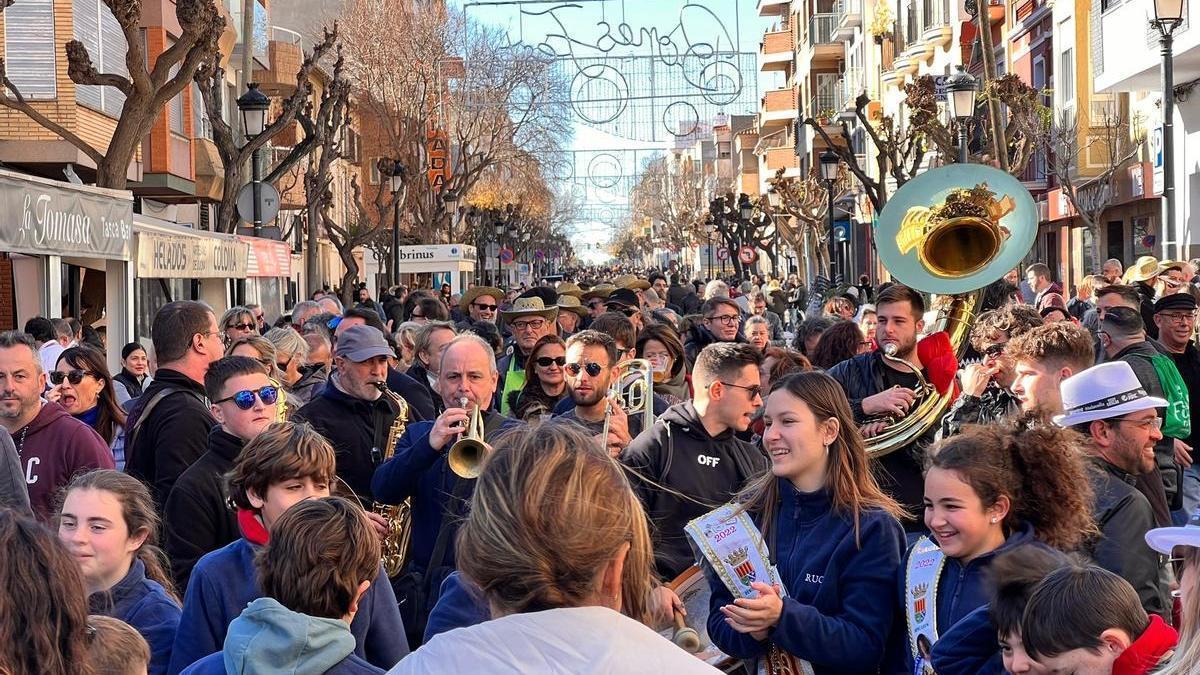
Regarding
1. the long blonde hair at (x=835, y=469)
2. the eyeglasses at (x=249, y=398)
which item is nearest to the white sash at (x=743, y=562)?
the long blonde hair at (x=835, y=469)

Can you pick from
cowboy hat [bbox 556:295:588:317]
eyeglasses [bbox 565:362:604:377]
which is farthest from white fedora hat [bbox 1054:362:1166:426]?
cowboy hat [bbox 556:295:588:317]

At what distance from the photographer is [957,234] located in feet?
31.0

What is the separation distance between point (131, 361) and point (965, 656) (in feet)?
26.7

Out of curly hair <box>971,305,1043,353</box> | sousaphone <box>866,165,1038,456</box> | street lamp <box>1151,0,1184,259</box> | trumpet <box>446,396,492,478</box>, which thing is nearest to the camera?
trumpet <box>446,396,492,478</box>

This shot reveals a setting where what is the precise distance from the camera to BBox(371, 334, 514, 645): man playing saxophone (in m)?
5.97

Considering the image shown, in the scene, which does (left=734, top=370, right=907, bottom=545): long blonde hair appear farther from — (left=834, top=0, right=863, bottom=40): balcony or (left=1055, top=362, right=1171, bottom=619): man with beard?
(left=834, top=0, right=863, bottom=40): balcony

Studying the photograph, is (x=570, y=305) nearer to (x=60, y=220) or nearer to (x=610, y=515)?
(x=60, y=220)

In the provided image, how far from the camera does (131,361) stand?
11.1m

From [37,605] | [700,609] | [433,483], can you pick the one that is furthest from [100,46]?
[37,605]

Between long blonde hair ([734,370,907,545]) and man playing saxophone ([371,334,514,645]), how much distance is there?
1268 mm

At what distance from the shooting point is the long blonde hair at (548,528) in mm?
2564

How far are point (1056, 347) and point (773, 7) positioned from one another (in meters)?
74.3

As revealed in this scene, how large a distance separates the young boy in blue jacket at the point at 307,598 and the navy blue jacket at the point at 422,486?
76.4 inches

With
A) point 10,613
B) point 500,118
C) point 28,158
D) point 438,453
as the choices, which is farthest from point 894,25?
point 10,613
